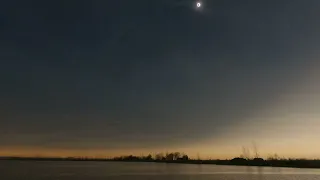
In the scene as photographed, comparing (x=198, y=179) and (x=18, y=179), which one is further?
(x=198, y=179)

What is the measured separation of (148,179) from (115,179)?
26.7 feet

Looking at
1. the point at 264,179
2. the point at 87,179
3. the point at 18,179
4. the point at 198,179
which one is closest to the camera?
the point at 18,179

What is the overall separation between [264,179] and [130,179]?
37115 mm

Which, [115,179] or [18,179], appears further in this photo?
[115,179]

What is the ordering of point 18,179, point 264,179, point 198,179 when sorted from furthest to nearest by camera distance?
point 264,179, point 198,179, point 18,179

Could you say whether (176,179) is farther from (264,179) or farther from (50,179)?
(50,179)

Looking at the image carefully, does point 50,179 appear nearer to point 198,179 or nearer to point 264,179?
point 198,179

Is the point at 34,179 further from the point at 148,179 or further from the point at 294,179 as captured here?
the point at 294,179

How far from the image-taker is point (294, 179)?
91062 millimetres

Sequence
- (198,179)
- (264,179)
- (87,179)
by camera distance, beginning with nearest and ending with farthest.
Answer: (87,179) → (198,179) → (264,179)

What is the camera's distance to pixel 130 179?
274ft

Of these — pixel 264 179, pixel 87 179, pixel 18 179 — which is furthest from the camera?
pixel 264 179

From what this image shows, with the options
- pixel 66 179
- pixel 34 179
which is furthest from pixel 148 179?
pixel 34 179

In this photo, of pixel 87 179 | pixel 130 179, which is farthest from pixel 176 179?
pixel 87 179
